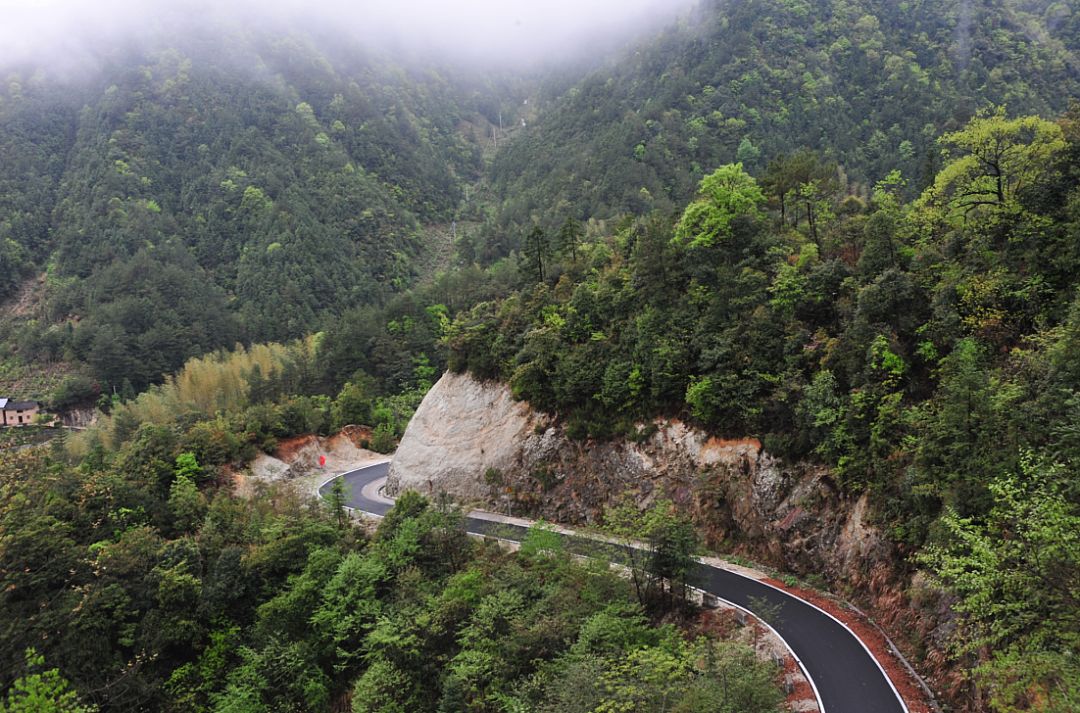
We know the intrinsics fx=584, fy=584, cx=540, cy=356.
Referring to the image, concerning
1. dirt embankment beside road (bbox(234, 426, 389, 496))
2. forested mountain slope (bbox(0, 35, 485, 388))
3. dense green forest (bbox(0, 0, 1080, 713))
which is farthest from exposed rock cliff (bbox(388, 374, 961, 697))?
forested mountain slope (bbox(0, 35, 485, 388))

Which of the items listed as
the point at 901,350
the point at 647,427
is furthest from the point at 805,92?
the point at 901,350

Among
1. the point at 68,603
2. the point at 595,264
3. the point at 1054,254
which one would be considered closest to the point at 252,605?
the point at 68,603

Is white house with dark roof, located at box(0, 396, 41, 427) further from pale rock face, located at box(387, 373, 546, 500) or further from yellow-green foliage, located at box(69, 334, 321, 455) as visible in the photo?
pale rock face, located at box(387, 373, 546, 500)

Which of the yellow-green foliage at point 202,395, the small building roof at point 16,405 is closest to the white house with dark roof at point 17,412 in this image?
the small building roof at point 16,405

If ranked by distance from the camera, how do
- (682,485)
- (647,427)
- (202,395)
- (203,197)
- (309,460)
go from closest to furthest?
(682,485)
(647,427)
(309,460)
(202,395)
(203,197)

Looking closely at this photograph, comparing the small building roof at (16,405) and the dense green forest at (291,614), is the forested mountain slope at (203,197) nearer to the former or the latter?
the small building roof at (16,405)

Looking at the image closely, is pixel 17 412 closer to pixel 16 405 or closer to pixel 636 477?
pixel 16 405
